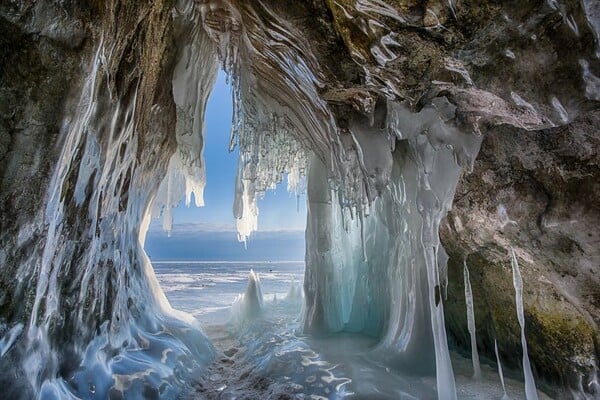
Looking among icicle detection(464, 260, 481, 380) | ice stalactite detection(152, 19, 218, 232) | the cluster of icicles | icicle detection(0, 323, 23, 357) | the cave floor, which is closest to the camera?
icicle detection(0, 323, 23, 357)

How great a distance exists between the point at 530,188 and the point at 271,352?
10.8 ft

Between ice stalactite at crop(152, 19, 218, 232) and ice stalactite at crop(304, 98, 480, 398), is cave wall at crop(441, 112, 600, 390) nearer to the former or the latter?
ice stalactite at crop(304, 98, 480, 398)

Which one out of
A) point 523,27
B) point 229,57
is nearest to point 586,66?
point 523,27

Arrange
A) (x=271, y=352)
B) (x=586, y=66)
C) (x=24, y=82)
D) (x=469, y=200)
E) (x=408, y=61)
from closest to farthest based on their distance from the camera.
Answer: (x=586, y=66) < (x=24, y=82) < (x=408, y=61) < (x=469, y=200) < (x=271, y=352)

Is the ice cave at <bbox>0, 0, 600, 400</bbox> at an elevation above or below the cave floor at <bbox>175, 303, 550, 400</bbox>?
above

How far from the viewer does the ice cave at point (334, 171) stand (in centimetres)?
230

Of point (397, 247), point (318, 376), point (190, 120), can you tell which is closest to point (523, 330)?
point (318, 376)

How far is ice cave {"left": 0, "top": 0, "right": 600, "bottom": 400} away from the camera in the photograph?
2305 millimetres

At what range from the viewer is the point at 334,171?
179 inches

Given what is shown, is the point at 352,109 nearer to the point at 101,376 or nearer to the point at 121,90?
the point at 121,90

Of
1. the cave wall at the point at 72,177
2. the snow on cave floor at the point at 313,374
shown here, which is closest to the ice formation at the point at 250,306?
the snow on cave floor at the point at 313,374

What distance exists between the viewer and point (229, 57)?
391 centimetres

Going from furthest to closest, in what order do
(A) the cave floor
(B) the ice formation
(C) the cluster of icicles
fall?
1. (B) the ice formation
2. (C) the cluster of icicles
3. (A) the cave floor

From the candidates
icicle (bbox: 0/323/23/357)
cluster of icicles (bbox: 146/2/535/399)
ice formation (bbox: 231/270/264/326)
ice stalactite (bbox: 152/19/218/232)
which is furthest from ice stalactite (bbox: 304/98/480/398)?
icicle (bbox: 0/323/23/357)
